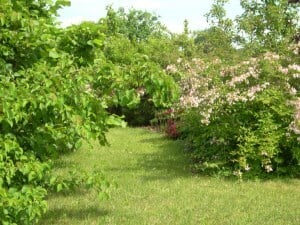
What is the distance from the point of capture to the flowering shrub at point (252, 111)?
8258mm

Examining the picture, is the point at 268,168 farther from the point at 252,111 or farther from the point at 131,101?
the point at 131,101

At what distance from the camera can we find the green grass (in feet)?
20.0

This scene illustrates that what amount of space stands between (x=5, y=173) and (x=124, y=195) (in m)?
3.37

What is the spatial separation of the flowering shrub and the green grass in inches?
18.0

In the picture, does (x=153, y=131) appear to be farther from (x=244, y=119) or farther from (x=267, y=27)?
(x=244, y=119)

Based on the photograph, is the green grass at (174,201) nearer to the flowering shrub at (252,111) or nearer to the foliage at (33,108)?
the flowering shrub at (252,111)

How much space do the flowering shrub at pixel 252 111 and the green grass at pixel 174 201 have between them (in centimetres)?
46

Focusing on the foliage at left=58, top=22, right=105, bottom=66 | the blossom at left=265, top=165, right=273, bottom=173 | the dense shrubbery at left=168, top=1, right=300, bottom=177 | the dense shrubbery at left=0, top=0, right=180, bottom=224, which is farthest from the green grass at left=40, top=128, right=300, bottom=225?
the foliage at left=58, top=22, right=105, bottom=66

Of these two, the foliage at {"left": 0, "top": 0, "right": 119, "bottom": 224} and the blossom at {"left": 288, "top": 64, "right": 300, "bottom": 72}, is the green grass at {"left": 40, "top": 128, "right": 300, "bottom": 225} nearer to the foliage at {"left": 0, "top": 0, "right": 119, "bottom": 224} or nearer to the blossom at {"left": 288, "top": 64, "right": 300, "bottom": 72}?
the foliage at {"left": 0, "top": 0, "right": 119, "bottom": 224}

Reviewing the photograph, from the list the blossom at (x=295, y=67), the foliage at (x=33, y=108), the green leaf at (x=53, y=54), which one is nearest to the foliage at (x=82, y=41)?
the foliage at (x=33, y=108)

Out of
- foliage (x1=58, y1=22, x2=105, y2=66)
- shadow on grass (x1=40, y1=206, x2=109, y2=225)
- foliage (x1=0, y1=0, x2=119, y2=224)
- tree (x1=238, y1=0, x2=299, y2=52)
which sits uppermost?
tree (x1=238, y1=0, x2=299, y2=52)

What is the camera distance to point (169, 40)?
23266mm

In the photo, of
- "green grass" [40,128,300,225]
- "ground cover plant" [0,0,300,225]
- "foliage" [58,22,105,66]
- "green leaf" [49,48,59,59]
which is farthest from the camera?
"green grass" [40,128,300,225]

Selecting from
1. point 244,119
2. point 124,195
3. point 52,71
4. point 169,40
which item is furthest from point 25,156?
point 169,40
